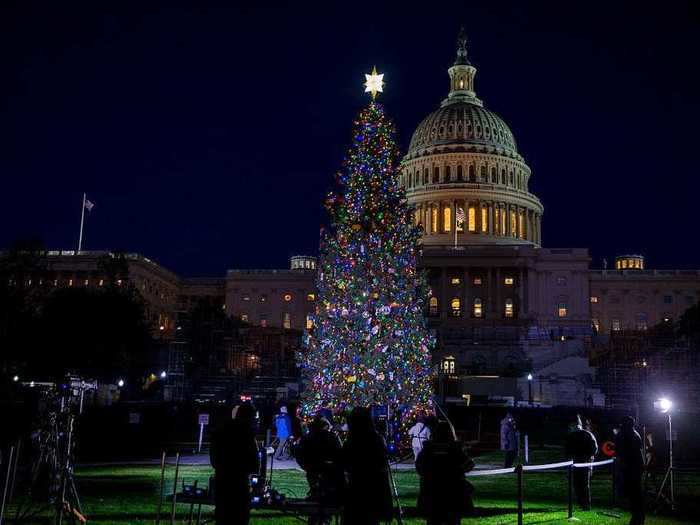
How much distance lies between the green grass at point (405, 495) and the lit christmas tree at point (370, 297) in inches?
117

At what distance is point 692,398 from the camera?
4531cm

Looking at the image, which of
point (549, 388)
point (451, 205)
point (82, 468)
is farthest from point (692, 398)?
point (451, 205)

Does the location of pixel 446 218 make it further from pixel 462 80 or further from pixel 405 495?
pixel 405 495

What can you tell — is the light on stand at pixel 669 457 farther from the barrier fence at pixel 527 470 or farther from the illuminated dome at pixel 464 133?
the illuminated dome at pixel 464 133

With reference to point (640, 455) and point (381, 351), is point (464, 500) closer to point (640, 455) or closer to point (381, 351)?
point (640, 455)

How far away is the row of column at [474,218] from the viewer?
388 feet

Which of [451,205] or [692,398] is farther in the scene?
[451,205]

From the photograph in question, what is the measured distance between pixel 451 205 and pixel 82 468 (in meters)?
97.8

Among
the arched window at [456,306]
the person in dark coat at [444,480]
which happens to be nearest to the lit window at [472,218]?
the arched window at [456,306]

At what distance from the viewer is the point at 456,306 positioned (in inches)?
4018

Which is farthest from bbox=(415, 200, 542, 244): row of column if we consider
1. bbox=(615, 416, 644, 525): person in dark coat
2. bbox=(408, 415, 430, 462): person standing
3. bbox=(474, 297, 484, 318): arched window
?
bbox=(615, 416, 644, 525): person in dark coat

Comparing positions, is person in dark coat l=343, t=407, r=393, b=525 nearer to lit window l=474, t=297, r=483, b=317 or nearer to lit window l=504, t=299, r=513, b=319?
lit window l=474, t=297, r=483, b=317

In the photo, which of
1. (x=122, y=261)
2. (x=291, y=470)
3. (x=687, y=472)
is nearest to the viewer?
(x=291, y=470)

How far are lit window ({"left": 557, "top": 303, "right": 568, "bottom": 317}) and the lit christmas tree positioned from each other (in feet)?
257
